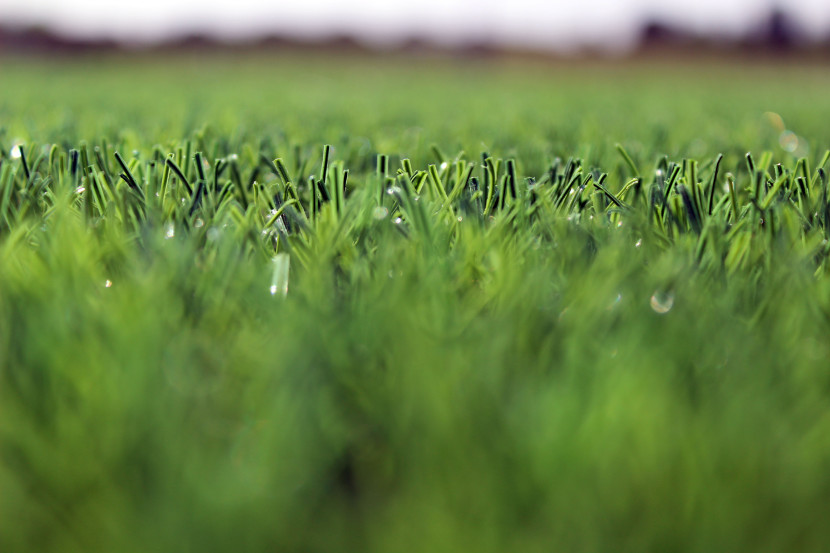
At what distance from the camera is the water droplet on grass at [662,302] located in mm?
674

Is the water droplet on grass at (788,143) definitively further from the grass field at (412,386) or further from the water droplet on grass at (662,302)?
the water droplet on grass at (662,302)

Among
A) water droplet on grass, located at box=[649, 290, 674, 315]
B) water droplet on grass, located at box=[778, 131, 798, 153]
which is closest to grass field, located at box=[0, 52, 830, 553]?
water droplet on grass, located at box=[649, 290, 674, 315]

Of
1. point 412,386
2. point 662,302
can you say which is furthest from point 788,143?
point 412,386

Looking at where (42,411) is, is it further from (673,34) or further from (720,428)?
(673,34)

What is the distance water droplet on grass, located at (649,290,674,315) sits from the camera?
2.21 ft

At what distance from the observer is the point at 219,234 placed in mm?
833

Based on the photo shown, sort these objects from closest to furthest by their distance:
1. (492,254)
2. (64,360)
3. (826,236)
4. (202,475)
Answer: (202,475) → (64,360) → (492,254) → (826,236)

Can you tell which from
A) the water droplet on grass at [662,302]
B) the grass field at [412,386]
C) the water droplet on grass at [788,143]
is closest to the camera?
the grass field at [412,386]

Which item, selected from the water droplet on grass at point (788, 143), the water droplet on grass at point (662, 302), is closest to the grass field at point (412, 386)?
the water droplet on grass at point (662, 302)

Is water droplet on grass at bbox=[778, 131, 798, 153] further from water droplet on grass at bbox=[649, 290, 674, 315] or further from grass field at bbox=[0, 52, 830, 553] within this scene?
water droplet on grass at bbox=[649, 290, 674, 315]

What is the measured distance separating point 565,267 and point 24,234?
2.17ft

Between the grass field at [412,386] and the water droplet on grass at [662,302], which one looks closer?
the grass field at [412,386]

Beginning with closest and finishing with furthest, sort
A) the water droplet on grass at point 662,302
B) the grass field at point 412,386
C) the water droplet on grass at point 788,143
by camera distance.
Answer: the grass field at point 412,386 < the water droplet on grass at point 662,302 < the water droplet on grass at point 788,143

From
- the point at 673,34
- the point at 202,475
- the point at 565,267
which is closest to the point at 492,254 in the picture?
the point at 565,267
